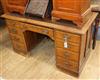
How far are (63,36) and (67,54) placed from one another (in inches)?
9.9

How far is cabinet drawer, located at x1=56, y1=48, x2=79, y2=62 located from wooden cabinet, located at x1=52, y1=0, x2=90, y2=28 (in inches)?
14.3

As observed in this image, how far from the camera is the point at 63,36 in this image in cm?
159

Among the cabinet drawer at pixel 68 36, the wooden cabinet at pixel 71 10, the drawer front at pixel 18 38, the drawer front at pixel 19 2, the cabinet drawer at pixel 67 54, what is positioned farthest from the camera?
the drawer front at pixel 18 38

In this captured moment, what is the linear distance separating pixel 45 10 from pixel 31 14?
0.22 metres

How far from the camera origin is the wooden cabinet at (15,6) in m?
1.85

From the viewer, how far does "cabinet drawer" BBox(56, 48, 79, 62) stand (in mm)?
1651

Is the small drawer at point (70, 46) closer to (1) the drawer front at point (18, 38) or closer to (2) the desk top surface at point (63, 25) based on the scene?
(2) the desk top surface at point (63, 25)

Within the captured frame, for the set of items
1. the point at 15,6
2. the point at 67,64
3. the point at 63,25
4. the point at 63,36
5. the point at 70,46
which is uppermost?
the point at 15,6

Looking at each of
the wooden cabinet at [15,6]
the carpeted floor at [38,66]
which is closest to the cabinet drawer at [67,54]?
the carpeted floor at [38,66]

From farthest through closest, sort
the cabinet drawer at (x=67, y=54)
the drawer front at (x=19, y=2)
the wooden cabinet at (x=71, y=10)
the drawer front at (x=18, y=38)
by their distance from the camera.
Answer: the drawer front at (x=18, y=38) → the drawer front at (x=19, y=2) → the cabinet drawer at (x=67, y=54) → the wooden cabinet at (x=71, y=10)

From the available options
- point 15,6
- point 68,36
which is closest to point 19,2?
point 15,6

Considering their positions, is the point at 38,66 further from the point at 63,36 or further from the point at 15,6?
the point at 15,6

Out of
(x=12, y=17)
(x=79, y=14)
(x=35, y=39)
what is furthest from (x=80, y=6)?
(x=35, y=39)

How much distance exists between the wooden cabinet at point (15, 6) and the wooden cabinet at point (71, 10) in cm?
51
